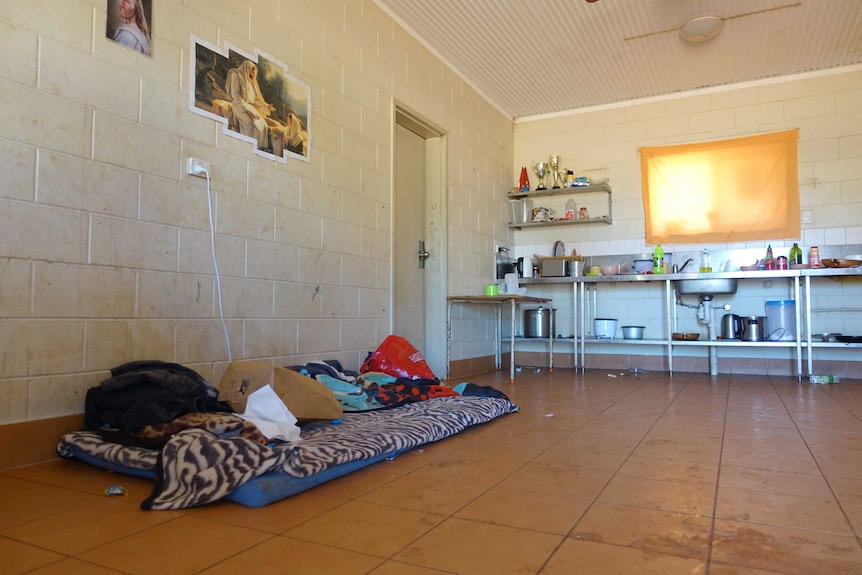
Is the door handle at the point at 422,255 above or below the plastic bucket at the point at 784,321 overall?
above

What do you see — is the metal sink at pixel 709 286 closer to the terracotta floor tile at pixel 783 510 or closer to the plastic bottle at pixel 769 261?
the plastic bottle at pixel 769 261

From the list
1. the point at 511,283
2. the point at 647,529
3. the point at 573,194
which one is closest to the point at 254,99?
the point at 647,529

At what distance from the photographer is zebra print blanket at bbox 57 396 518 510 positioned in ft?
5.36

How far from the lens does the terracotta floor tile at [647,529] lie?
4.37 ft

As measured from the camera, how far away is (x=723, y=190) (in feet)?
18.7

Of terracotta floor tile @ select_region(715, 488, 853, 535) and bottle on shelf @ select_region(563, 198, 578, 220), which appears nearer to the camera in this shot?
terracotta floor tile @ select_region(715, 488, 853, 535)

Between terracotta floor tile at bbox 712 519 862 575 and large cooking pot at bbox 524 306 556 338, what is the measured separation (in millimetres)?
4534

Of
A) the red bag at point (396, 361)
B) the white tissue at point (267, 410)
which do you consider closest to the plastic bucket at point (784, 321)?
the red bag at point (396, 361)

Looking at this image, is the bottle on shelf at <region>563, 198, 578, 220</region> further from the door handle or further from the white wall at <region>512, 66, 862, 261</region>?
the door handle

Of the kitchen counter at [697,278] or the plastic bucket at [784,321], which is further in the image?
the plastic bucket at [784,321]

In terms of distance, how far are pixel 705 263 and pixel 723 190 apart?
75 cm

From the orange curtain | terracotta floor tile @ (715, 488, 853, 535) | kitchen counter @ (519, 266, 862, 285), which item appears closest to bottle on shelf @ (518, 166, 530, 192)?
kitchen counter @ (519, 266, 862, 285)

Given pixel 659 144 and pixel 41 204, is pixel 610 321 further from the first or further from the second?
pixel 41 204

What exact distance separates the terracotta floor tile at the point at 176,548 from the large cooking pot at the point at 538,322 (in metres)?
4.80
